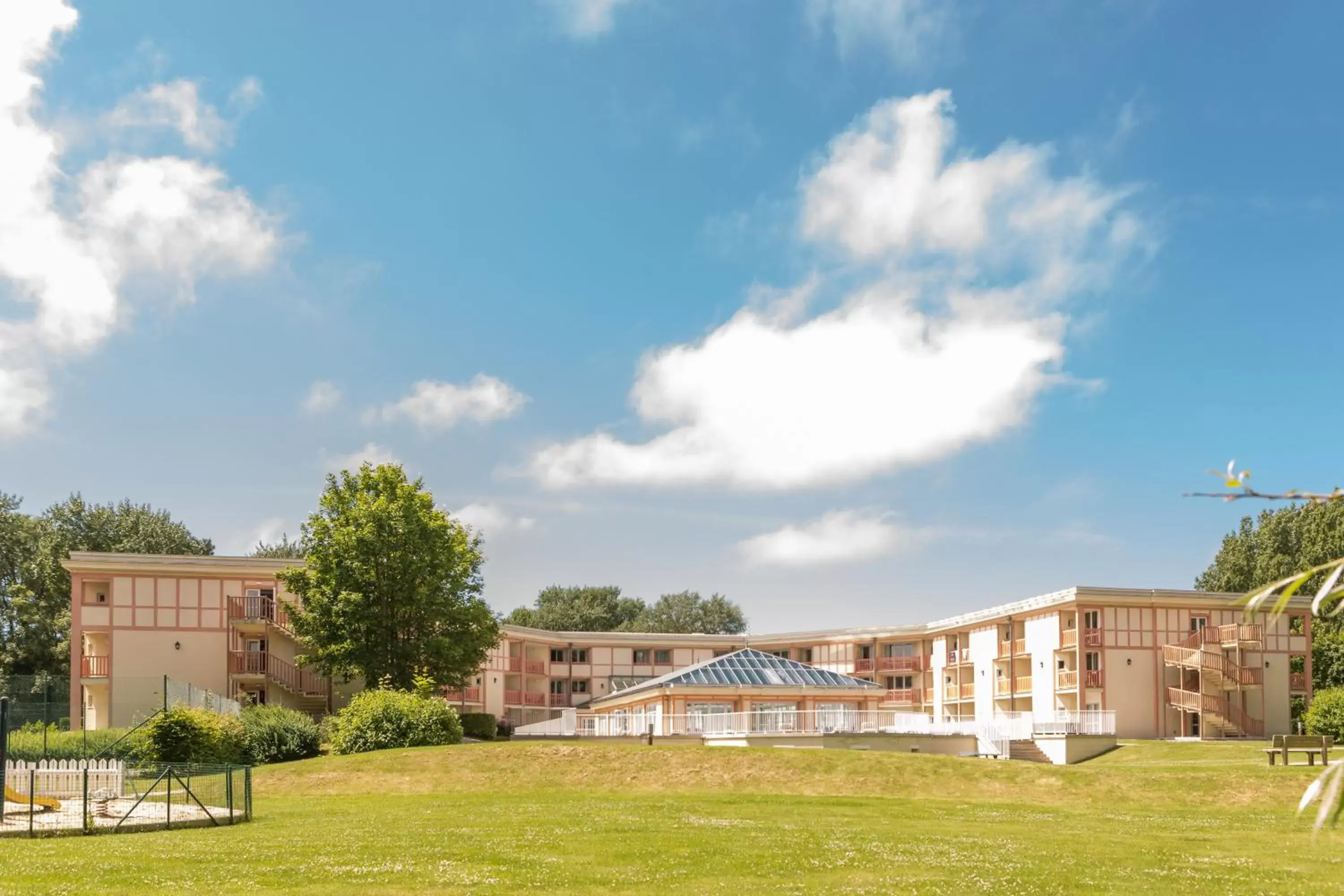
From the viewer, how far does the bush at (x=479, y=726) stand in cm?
5606

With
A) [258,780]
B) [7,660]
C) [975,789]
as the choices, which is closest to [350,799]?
[258,780]

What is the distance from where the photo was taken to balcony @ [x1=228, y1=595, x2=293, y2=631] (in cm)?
5834

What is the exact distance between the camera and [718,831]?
81.7 feet

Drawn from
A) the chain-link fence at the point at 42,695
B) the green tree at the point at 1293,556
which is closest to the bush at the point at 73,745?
Result: the chain-link fence at the point at 42,695

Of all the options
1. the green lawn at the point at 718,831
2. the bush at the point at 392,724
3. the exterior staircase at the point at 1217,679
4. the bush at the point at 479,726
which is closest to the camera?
the green lawn at the point at 718,831

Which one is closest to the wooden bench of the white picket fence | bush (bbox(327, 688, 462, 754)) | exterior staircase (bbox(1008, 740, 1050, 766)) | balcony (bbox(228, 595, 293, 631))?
exterior staircase (bbox(1008, 740, 1050, 766))

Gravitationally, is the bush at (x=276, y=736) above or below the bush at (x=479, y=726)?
above

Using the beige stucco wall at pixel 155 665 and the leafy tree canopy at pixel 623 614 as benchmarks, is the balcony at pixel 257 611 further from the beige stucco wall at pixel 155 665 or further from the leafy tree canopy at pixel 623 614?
the leafy tree canopy at pixel 623 614

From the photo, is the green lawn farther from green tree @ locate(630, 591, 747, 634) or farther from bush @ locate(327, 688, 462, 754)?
green tree @ locate(630, 591, 747, 634)

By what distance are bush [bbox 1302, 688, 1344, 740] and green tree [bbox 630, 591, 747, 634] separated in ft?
251

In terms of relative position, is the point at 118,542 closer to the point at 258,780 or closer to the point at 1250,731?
the point at 258,780

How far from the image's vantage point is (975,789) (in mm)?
37562

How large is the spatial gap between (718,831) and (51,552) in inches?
2702

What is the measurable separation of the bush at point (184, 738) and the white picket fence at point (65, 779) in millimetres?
7298
